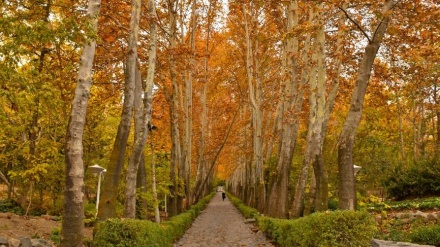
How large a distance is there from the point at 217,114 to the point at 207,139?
3.45m

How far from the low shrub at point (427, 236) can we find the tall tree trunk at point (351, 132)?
2.11 metres

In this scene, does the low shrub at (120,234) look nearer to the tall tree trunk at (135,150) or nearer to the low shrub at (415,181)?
the tall tree trunk at (135,150)

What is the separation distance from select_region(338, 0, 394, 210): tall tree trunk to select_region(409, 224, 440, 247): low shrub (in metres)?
2.11

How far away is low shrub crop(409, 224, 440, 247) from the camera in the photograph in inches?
339

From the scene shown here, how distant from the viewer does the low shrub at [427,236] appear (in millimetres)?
8602

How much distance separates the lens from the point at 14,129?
1164 centimetres

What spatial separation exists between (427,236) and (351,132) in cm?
305

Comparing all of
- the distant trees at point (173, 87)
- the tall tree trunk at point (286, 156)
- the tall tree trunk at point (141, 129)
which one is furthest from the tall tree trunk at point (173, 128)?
the tall tree trunk at point (141, 129)

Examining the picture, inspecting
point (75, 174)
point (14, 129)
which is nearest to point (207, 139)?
point (14, 129)

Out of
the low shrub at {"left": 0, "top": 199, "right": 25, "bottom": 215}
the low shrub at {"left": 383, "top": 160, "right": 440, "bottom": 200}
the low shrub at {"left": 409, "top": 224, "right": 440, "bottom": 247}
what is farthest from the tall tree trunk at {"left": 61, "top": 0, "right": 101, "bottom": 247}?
the low shrub at {"left": 383, "top": 160, "right": 440, "bottom": 200}

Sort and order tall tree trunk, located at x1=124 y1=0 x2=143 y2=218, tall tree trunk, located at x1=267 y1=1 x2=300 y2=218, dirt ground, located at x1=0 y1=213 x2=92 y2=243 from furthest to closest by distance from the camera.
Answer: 1. tall tree trunk, located at x1=267 y1=1 x2=300 y2=218
2. dirt ground, located at x1=0 y1=213 x2=92 y2=243
3. tall tree trunk, located at x1=124 y1=0 x2=143 y2=218

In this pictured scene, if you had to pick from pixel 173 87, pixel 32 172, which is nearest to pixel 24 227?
pixel 32 172

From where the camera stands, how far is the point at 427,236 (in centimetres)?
870

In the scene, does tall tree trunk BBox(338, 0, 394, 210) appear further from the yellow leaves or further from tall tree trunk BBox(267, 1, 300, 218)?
the yellow leaves
